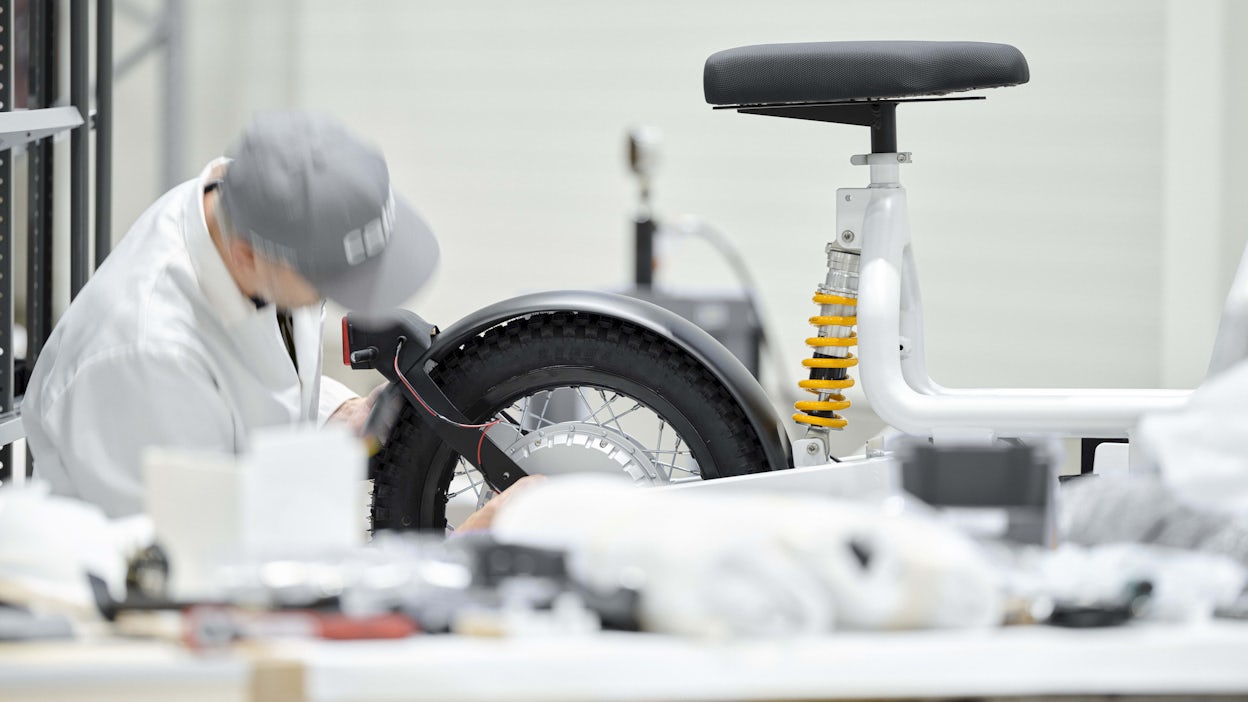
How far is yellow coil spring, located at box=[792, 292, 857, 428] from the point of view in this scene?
6.13 ft

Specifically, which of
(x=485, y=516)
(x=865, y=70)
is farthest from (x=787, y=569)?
(x=865, y=70)

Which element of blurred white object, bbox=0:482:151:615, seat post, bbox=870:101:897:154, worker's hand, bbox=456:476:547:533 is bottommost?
worker's hand, bbox=456:476:547:533

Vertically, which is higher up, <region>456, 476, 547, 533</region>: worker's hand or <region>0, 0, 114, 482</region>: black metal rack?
<region>0, 0, 114, 482</region>: black metal rack

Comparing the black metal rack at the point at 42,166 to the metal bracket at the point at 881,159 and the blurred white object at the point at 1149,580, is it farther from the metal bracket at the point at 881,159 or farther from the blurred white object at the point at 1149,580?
the blurred white object at the point at 1149,580

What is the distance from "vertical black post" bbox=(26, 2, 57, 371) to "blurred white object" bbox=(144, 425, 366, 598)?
6.23ft

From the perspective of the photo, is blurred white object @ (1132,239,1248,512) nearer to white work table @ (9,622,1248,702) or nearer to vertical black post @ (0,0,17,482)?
white work table @ (9,622,1248,702)

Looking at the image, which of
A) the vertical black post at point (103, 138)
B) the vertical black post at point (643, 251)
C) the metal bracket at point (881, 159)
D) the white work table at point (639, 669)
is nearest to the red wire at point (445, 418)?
the metal bracket at point (881, 159)

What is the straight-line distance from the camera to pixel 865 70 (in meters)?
1.81

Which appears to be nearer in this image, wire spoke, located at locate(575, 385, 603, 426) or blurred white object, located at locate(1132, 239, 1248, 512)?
blurred white object, located at locate(1132, 239, 1248, 512)

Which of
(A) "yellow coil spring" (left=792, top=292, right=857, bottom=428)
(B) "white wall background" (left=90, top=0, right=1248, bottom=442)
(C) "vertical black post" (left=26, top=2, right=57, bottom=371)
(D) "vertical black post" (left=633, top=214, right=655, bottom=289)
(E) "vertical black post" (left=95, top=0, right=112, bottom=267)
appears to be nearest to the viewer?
(A) "yellow coil spring" (left=792, top=292, right=857, bottom=428)

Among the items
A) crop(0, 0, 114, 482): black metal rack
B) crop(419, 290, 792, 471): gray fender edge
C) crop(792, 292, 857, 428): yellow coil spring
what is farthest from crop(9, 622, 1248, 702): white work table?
crop(0, 0, 114, 482): black metal rack

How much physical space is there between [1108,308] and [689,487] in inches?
155

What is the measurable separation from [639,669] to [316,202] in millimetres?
645

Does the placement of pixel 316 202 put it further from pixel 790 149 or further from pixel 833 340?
pixel 790 149
